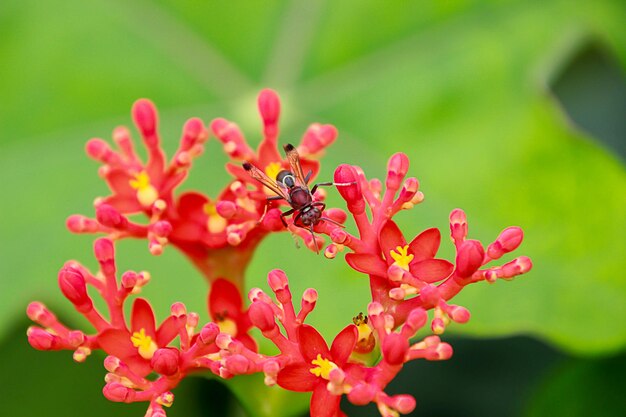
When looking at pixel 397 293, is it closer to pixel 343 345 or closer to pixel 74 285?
pixel 343 345

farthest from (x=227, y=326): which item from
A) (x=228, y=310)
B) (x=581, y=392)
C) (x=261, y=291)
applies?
(x=581, y=392)

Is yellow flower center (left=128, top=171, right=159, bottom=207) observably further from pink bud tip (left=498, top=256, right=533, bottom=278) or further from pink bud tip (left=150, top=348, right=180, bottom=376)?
pink bud tip (left=498, top=256, right=533, bottom=278)

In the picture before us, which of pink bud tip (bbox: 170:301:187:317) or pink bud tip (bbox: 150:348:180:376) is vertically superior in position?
pink bud tip (bbox: 170:301:187:317)

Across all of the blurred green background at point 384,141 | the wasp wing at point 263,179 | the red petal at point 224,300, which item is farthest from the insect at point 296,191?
the blurred green background at point 384,141

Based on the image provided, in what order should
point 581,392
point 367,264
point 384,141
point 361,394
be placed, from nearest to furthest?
point 361,394 < point 367,264 < point 581,392 < point 384,141

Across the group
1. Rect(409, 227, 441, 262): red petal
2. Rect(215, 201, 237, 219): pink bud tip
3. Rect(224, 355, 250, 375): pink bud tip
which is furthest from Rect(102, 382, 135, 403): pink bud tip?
Rect(409, 227, 441, 262): red petal
